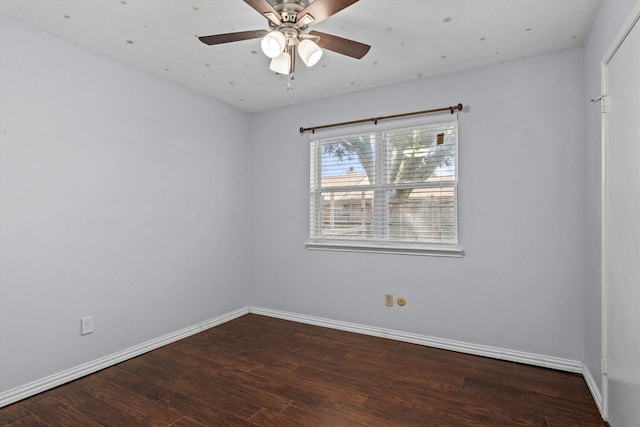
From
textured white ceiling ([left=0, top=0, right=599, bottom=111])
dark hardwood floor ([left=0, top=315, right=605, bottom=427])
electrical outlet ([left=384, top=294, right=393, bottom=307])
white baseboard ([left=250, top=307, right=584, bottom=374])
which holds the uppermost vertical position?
textured white ceiling ([left=0, top=0, right=599, bottom=111])

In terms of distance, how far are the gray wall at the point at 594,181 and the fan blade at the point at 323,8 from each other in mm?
1454

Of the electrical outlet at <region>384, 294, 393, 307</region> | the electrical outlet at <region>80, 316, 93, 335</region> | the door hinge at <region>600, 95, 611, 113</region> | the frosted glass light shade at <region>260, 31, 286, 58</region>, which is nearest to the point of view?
the frosted glass light shade at <region>260, 31, 286, 58</region>

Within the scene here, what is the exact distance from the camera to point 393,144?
3420mm

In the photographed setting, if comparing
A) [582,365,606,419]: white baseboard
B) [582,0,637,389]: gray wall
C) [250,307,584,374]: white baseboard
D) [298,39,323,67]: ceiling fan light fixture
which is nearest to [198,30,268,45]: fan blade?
[298,39,323,67]: ceiling fan light fixture

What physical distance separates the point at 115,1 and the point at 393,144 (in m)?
2.42

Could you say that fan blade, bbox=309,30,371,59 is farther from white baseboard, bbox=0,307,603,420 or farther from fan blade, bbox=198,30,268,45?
white baseboard, bbox=0,307,603,420

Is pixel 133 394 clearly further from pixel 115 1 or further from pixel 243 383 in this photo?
pixel 115 1

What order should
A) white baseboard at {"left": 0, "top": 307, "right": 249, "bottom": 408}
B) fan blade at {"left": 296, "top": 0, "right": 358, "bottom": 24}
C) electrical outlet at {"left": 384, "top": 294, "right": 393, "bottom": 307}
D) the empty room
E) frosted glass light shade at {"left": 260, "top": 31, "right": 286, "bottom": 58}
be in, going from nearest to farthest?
fan blade at {"left": 296, "top": 0, "right": 358, "bottom": 24} < frosted glass light shade at {"left": 260, "top": 31, "right": 286, "bottom": 58} < the empty room < white baseboard at {"left": 0, "top": 307, "right": 249, "bottom": 408} < electrical outlet at {"left": 384, "top": 294, "right": 393, "bottom": 307}

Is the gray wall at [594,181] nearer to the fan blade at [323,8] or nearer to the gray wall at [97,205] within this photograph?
the fan blade at [323,8]

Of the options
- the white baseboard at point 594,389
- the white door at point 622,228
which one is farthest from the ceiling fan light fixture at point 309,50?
the white baseboard at point 594,389

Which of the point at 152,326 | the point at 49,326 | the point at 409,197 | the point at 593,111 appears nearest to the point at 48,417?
the point at 49,326

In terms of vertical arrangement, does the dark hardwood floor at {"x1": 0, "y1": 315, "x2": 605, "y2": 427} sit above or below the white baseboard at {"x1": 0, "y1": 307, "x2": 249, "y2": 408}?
below

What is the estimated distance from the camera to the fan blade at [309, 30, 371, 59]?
1.98 metres

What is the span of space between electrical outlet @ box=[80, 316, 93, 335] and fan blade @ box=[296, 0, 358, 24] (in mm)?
2568
